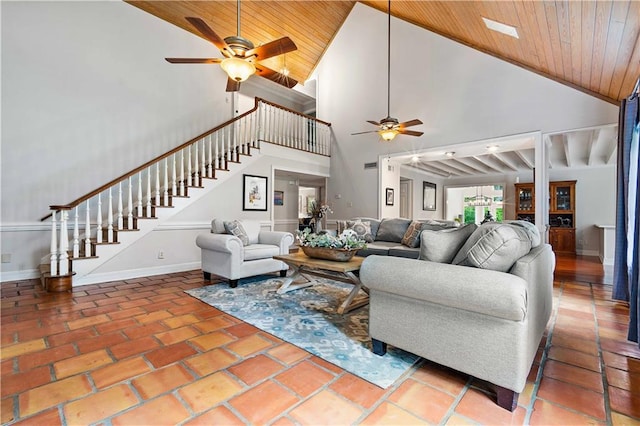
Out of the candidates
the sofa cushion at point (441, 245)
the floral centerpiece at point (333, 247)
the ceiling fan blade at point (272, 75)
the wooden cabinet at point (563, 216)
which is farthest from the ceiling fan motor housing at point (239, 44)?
the wooden cabinet at point (563, 216)

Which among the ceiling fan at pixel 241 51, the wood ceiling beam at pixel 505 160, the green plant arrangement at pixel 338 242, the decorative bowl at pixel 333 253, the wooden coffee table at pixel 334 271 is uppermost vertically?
the ceiling fan at pixel 241 51

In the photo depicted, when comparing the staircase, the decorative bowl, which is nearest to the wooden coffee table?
the decorative bowl

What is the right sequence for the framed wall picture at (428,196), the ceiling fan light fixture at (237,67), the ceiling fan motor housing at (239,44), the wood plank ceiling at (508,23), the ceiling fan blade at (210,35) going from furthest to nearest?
the framed wall picture at (428,196) → the ceiling fan light fixture at (237,67) → the ceiling fan motor housing at (239,44) → the ceiling fan blade at (210,35) → the wood plank ceiling at (508,23)

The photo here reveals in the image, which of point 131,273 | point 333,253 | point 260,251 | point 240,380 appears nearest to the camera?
point 240,380

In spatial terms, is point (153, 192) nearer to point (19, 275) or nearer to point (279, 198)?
point (19, 275)

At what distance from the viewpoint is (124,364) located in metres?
1.89

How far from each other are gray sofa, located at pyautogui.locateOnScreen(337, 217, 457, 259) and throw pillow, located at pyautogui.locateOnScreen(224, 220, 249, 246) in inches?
63.8

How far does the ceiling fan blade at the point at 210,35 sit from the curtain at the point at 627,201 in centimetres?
382

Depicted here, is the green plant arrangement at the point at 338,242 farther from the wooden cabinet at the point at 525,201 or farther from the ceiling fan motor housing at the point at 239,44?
the wooden cabinet at the point at 525,201

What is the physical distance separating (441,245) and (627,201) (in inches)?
100

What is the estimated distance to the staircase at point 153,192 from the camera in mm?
3797

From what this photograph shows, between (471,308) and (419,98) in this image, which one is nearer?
(471,308)

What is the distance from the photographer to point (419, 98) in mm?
5863

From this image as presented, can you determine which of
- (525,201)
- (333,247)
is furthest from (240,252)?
(525,201)
